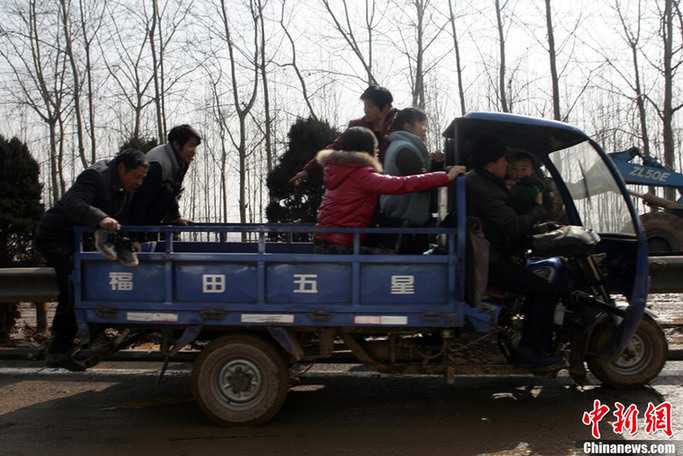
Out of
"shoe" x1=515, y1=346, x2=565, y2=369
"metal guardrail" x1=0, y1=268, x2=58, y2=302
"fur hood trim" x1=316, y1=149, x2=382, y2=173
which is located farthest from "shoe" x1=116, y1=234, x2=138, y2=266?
"shoe" x1=515, y1=346, x2=565, y2=369

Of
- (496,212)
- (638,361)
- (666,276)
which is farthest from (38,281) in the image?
(666,276)

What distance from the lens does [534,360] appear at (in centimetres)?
405

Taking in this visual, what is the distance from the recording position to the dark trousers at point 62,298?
4473mm

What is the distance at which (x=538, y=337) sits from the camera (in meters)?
4.11

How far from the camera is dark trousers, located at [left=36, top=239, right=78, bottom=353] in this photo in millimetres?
4473

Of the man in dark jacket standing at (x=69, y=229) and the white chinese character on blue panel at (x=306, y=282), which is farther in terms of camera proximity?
the man in dark jacket standing at (x=69, y=229)

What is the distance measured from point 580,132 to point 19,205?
1343 centimetres

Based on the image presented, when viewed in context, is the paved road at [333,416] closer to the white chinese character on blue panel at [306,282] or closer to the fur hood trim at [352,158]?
the white chinese character on blue panel at [306,282]

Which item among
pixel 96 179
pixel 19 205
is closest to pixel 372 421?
pixel 96 179

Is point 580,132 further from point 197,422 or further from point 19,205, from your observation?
point 19,205

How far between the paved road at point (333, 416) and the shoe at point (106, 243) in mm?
1266

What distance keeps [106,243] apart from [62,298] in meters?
1.02

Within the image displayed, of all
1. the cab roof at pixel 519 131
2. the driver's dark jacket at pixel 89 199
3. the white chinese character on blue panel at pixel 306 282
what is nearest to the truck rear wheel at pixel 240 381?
the white chinese character on blue panel at pixel 306 282

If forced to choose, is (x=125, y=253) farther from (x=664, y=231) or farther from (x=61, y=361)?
(x=664, y=231)
